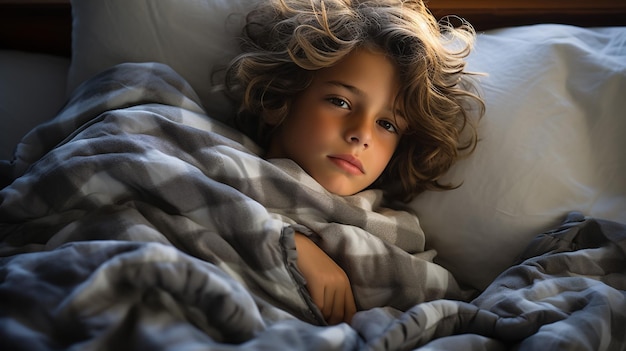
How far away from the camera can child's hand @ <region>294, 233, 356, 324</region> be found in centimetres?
95

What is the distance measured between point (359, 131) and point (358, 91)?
0.07 metres

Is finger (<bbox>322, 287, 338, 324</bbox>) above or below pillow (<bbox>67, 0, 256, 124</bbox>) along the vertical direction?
below

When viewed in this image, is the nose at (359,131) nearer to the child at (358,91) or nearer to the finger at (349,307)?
the child at (358,91)

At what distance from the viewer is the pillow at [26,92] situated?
1274mm

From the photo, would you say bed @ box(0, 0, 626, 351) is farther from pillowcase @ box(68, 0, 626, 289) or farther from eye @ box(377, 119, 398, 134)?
eye @ box(377, 119, 398, 134)

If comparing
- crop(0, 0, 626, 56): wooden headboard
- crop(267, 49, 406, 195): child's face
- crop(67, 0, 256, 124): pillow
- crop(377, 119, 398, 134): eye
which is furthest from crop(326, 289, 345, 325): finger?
crop(0, 0, 626, 56): wooden headboard

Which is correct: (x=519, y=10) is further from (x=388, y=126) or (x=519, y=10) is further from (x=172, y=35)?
(x=172, y=35)

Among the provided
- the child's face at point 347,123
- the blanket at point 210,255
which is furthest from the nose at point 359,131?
the blanket at point 210,255

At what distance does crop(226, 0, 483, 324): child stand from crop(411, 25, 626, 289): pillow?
0.17 feet

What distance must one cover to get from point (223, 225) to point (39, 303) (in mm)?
288

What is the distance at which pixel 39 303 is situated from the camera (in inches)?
28.8

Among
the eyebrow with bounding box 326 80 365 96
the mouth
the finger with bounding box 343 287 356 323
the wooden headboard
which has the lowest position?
the finger with bounding box 343 287 356 323

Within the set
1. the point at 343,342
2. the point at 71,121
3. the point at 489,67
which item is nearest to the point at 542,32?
the point at 489,67

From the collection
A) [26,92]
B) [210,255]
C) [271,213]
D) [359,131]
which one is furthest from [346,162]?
[26,92]
